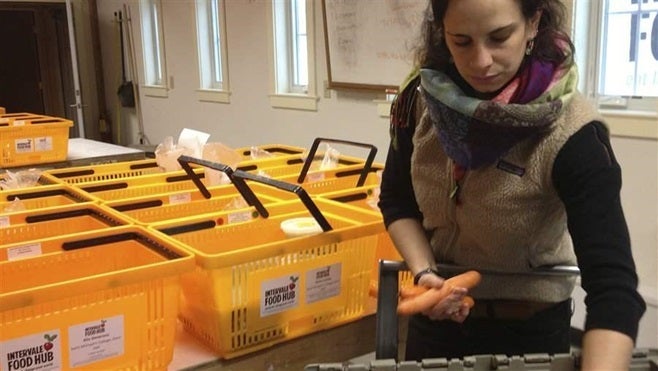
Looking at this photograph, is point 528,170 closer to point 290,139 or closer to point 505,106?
point 505,106

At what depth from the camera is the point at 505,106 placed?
97 centimetres

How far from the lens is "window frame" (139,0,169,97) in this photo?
247 inches

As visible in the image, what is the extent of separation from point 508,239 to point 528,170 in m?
0.15

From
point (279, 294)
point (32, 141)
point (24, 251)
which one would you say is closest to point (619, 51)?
point (279, 294)

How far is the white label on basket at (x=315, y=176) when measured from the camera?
2.06 metres

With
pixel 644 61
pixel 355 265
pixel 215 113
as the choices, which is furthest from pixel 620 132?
pixel 215 113

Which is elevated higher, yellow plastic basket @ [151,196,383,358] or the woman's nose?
the woman's nose

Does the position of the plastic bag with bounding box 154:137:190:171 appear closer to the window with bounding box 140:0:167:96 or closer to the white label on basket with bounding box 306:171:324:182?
the white label on basket with bounding box 306:171:324:182

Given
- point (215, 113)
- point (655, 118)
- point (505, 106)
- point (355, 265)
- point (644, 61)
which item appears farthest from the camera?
point (215, 113)

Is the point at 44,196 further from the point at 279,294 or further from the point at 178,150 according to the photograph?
the point at 279,294

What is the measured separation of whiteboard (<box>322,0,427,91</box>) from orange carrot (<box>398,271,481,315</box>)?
2543 millimetres

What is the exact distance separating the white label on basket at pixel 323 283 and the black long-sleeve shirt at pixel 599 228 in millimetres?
564

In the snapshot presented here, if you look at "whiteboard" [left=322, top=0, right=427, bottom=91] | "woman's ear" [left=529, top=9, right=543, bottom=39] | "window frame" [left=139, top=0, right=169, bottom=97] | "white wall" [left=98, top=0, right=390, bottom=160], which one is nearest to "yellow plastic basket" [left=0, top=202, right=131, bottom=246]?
"woman's ear" [left=529, top=9, right=543, bottom=39]

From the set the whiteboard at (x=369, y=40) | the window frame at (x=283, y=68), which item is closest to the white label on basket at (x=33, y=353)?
the whiteboard at (x=369, y=40)
